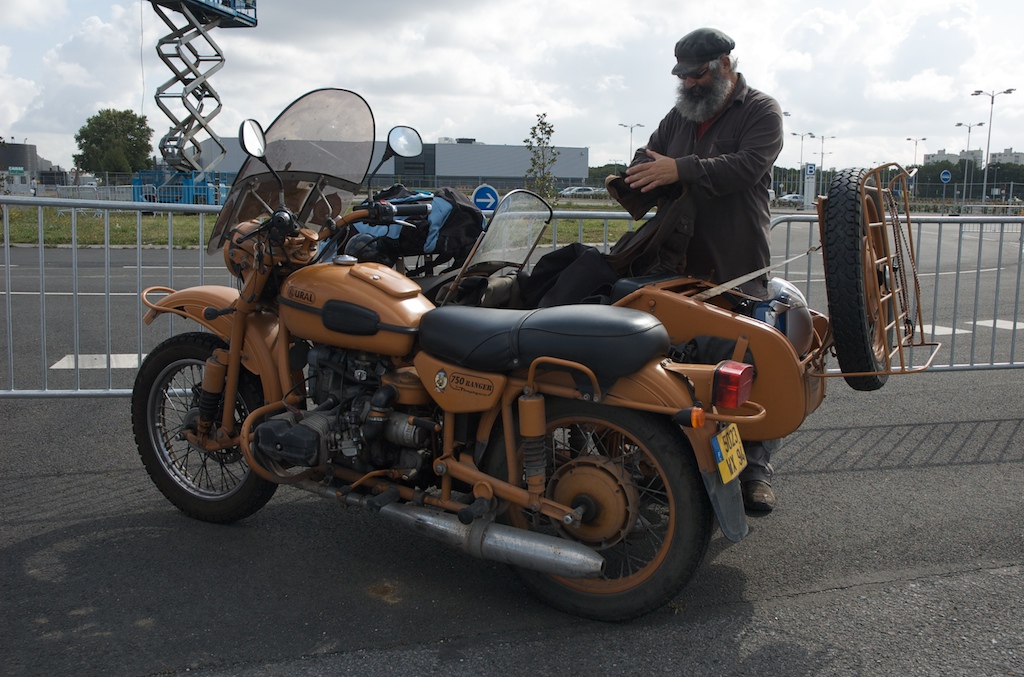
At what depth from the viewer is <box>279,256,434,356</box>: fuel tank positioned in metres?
3.37

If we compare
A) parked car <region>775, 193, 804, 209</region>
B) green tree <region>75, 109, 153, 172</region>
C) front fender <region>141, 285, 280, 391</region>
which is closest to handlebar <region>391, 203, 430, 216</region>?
front fender <region>141, 285, 280, 391</region>

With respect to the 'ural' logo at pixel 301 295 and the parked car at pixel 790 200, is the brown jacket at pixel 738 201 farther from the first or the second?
the parked car at pixel 790 200

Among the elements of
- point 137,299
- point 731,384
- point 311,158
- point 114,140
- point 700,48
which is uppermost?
point 114,140

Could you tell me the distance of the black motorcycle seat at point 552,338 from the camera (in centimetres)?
296

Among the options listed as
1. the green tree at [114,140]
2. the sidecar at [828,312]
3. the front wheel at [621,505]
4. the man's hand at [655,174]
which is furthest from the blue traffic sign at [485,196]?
the green tree at [114,140]

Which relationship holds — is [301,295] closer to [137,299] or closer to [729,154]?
[729,154]

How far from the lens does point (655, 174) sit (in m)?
3.72

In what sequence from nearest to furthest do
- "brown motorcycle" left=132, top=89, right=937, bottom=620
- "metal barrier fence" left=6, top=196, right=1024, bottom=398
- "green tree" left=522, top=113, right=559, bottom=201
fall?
"brown motorcycle" left=132, top=89, right=937, bottom=620 < "metal barrier fence" left=6, top=196, right=1024, bottom=398 < "green tree" left=522, top=113, right=559, bottom=201

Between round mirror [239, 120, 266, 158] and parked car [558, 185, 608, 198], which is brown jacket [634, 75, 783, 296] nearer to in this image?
round mirror [239, 120, 266, 158]

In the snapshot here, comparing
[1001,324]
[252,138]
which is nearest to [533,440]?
[252,138]

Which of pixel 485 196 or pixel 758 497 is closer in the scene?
pixel 758 497

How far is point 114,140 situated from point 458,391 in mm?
77089

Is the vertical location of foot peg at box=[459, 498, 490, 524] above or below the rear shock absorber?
below

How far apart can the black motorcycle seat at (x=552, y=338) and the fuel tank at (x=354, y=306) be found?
16 cm
